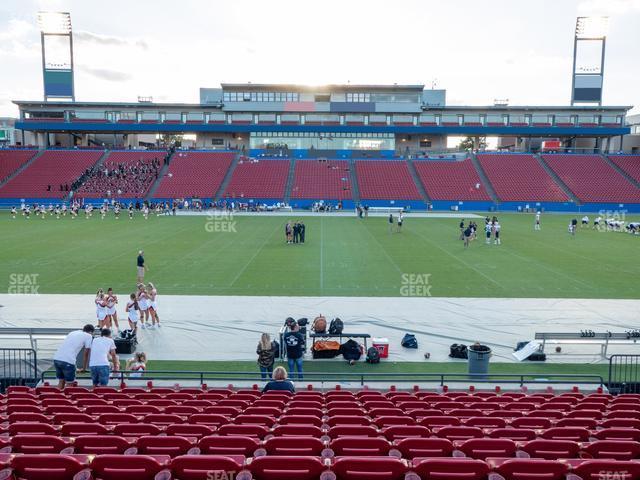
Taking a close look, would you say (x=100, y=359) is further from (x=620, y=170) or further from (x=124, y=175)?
(x=620, y=170)

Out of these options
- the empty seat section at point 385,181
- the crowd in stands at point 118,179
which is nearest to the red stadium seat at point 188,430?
the empty seat section at point 385,181

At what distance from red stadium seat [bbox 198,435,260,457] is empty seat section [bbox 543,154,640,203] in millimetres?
66404

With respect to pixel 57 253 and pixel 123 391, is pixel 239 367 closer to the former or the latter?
pixel 123 391

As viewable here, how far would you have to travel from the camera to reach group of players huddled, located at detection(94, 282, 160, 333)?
14188 mm

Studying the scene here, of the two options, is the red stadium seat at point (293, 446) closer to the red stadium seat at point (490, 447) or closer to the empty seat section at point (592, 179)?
the red stadium seat at point (490, 447)

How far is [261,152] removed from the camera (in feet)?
257

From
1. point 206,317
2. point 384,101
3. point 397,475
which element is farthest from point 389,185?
point 397,475

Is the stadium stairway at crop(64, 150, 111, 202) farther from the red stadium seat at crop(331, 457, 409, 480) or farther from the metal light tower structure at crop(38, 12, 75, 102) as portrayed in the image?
the red stadium seat at crop(331, 457, 409, 480)

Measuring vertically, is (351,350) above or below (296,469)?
below

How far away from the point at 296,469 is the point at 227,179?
66048mm

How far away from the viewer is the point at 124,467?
4055mm

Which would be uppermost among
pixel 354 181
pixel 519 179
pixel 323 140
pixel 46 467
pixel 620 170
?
pixel 323 140

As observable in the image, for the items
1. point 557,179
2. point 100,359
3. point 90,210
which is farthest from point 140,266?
point 557,179

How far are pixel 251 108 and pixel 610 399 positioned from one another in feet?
250
